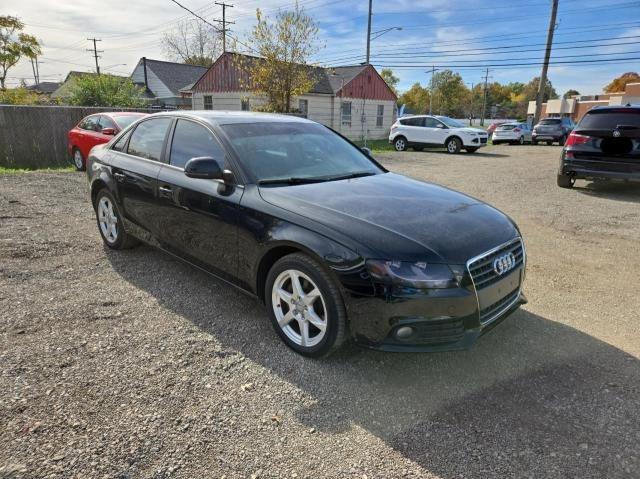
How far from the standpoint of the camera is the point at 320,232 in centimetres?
282

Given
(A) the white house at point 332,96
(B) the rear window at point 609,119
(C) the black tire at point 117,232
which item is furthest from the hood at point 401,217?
(A) the white house at point 332,96

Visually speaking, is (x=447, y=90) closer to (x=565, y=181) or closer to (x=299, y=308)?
(x=565, y=181)

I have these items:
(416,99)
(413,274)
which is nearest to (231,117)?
(413,274)

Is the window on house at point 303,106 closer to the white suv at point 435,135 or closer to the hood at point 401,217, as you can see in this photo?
the white suv at point 435,135

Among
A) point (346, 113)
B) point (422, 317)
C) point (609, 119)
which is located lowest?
point (422, 317)

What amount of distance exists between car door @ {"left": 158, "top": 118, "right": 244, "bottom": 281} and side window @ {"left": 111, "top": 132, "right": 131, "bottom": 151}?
0.98 metres

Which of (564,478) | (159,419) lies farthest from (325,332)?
(564,478)

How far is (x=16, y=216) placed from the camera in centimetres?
656

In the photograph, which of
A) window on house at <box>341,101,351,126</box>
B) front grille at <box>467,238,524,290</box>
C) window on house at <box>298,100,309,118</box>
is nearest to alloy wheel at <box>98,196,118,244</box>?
front grille at <box>467,238,524,290</box>

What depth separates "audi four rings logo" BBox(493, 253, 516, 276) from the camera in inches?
114

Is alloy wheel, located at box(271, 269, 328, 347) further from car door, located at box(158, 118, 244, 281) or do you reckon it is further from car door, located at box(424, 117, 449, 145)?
car door, located at box(424, 117, 449, 145)

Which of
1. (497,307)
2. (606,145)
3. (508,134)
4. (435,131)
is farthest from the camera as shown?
(508,134)

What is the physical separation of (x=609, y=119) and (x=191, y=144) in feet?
26.6

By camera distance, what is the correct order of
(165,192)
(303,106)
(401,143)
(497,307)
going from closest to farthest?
(497,307) → (165,192) → (401,143) → (303,106)
